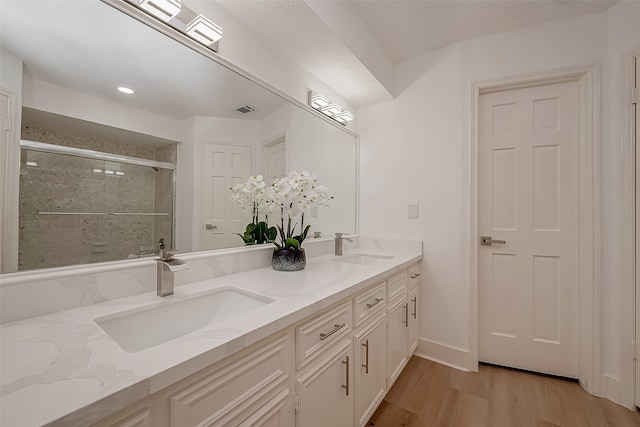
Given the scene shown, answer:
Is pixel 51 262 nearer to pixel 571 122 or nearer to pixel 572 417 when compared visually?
pixel 572 417

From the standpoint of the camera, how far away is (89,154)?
911 mm

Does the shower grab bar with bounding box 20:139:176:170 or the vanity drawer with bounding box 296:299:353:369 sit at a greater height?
the shower grab bar with bounding box 20:139:176:170

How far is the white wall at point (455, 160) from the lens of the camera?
165 centimetres

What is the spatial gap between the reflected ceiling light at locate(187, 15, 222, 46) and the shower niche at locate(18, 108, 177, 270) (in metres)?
0.48

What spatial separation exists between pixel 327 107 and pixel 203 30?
1042 mm

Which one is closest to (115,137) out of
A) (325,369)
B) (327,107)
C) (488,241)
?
(325,369)

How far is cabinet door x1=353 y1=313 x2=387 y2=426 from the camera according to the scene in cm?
125

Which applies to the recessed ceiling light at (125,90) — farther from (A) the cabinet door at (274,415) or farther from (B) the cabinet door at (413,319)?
(B) the cabinet door at (413,319)

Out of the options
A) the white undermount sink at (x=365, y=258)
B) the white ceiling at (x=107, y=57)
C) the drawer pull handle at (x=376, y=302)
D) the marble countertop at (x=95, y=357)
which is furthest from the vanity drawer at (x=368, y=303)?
the white ceiling at (x=107, y=57)

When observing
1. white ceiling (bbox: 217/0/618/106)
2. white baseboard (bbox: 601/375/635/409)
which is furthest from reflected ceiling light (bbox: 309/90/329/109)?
white baseboard (bbox: 601/375/635/409)

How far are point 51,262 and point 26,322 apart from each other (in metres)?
0.18

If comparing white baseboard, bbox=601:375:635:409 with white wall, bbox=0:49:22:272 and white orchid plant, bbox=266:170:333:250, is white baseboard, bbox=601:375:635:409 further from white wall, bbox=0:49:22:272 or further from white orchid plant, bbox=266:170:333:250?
white wall, bbox=0:49:22:272

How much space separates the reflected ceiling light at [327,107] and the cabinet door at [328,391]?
1.55m

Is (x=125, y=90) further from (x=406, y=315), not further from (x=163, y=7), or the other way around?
(x=406, y=315)
